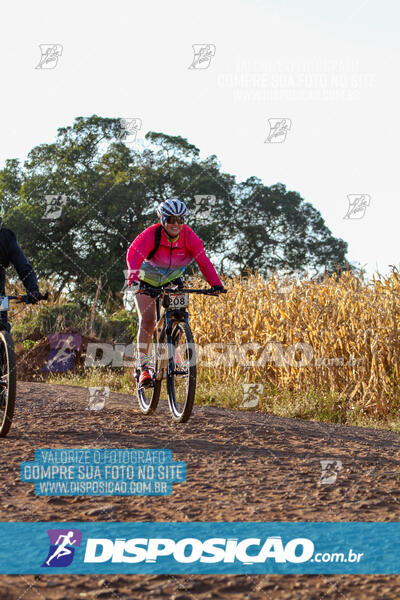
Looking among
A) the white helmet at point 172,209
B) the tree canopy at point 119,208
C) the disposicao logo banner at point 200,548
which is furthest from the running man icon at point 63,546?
the tree canopy at point 119,208

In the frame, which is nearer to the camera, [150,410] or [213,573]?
[213,573]

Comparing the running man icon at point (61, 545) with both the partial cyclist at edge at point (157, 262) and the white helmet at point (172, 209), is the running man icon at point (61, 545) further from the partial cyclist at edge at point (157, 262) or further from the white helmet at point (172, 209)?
the white helmet at point (172, 209)

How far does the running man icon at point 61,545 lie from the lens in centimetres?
299

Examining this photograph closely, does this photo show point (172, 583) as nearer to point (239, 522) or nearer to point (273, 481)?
point (239, 522)

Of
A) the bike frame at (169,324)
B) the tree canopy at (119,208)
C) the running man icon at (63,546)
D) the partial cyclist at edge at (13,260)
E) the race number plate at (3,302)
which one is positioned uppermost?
the tree canopy at (119,208)

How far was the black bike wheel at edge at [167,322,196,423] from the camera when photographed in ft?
20.2

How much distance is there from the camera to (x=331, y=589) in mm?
2734

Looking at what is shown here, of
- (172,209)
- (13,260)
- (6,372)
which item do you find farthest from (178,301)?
(6,372)

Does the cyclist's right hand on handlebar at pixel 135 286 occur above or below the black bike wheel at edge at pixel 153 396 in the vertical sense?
above

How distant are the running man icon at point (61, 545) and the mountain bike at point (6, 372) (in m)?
2.34

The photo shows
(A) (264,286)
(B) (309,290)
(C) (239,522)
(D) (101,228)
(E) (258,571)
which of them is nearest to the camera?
(E) (258,571)

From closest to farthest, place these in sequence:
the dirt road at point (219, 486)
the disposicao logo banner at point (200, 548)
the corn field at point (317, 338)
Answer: the dirt road at point (219, 486) → the disposicao logo banner at point (200, 548) → the corn field at point (317, 338)

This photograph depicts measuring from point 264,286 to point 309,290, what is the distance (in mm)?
1327

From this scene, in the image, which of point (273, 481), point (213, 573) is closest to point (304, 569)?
point (213, 573)
